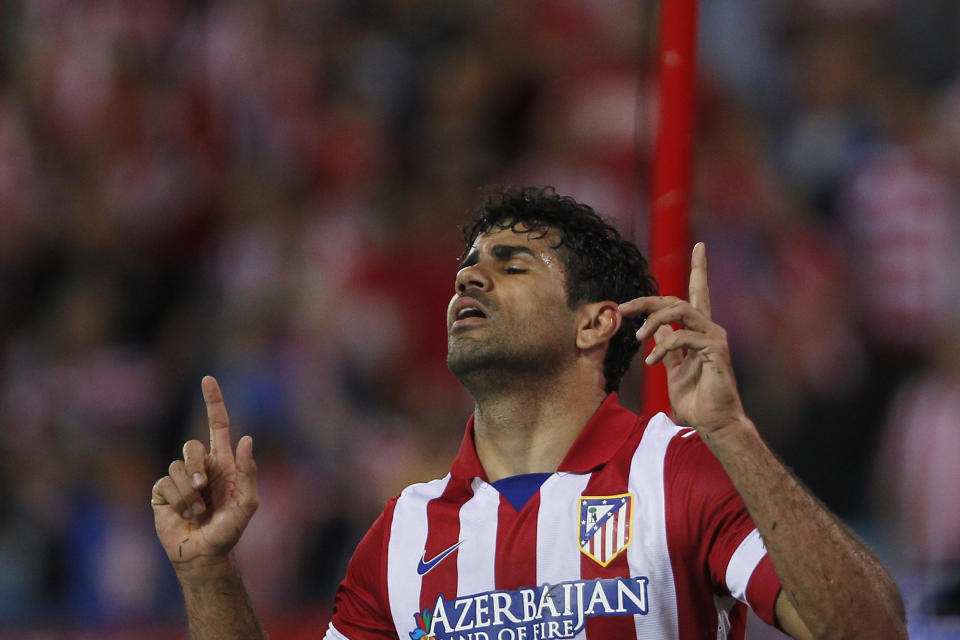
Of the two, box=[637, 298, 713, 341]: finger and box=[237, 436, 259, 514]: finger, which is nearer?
box=[637, 298, 713, 341]: finger

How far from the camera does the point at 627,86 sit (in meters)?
5.80

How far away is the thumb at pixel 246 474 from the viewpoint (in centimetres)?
282

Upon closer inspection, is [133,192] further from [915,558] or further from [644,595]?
[644,595]

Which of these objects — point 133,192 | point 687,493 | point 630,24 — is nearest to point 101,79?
point 133,192

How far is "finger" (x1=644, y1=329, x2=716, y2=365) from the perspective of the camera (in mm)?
2324

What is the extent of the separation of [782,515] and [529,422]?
85 cm

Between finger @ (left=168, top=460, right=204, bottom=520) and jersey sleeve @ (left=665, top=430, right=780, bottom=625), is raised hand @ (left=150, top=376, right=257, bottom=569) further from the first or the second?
jersey sleeve @ (left=665, top=430, right=780, bottom=625)

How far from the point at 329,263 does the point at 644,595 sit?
3.69 meters

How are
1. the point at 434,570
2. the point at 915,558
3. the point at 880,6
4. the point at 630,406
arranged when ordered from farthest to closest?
the point at 880,6 < the point at 915,558 < the point at 630,406 < the point at 434,570

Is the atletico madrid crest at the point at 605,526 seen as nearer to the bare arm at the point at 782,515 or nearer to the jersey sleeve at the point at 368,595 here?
the bare arm at the point at 782,515

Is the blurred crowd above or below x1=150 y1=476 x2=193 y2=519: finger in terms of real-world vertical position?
above

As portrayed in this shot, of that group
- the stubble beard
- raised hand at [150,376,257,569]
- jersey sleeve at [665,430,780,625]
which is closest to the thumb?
raised hand at [150,376,257,569]

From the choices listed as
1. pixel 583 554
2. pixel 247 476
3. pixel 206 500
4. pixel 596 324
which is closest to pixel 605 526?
pixel 583 554

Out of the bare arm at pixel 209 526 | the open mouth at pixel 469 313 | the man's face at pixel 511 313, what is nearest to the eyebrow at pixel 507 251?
the man's face at pixel 511 313
